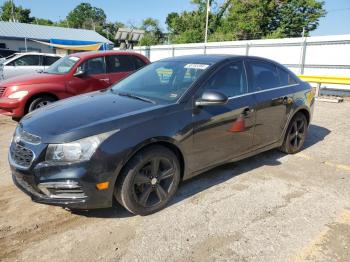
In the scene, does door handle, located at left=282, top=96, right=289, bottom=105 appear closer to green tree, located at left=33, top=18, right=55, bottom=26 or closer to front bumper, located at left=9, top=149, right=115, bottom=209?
front bumper, located at left=9, top=149, right=115, bottom=209

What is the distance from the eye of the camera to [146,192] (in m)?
3.29

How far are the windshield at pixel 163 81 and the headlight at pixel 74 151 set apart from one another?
42.9 inches

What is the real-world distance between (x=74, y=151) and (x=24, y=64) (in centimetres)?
1088

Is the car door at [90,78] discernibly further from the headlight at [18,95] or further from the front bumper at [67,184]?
the front bumper at [67,184]

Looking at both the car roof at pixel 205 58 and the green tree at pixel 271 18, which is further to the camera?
the green tree at pixel 271 18

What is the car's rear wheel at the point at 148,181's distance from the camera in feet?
10.1

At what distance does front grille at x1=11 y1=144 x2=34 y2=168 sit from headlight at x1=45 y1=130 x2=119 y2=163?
0.23m

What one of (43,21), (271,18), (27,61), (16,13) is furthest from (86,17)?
(27,61)

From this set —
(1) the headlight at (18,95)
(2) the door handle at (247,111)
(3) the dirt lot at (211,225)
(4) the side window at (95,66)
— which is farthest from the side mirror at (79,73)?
(2) the door handle at (247,111)

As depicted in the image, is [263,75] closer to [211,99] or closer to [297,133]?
[297,133]

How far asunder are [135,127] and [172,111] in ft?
1.66

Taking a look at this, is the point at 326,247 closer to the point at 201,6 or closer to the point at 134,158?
the point at 134,158

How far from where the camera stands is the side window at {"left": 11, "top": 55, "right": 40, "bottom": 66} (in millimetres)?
12070

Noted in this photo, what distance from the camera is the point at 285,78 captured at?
16.5 feet
